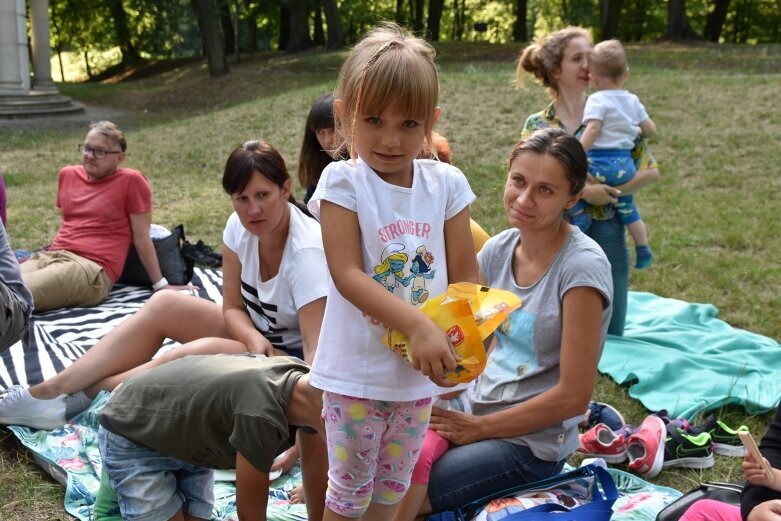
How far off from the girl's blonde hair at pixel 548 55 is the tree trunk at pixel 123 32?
27003 millimetres

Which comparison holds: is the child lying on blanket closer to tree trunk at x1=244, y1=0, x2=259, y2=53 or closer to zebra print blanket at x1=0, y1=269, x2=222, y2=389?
zebra print blanket at x1=0, y1=269, x2=222, y2=389

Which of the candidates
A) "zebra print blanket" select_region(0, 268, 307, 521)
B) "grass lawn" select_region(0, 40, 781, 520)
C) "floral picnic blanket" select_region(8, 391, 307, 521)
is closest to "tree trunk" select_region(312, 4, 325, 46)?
"grass lawn" select_region(0, 40, 781, 520)

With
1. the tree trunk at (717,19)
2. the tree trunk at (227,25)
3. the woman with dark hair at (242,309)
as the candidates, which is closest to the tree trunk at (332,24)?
the tree trunk at (227,25)

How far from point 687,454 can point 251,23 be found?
26931 mm

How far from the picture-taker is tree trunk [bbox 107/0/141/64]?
2869cm

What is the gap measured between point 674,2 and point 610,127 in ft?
62.4

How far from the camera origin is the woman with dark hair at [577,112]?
420cm

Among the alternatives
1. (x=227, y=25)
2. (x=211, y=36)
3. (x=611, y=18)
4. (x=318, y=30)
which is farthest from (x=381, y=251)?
(x=227, y=25)

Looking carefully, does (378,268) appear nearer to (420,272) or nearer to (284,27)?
(420,272)

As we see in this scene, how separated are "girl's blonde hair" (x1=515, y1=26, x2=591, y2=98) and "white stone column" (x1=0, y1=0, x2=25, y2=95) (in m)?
13.5

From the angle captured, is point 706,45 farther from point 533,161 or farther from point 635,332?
point 533,161

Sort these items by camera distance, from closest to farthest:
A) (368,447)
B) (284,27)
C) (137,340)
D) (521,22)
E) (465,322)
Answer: (465,322), (368,447), (137,340), (521,22), (284,27)

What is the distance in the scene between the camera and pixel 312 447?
2357 mm

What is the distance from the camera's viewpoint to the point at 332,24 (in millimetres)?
21969
